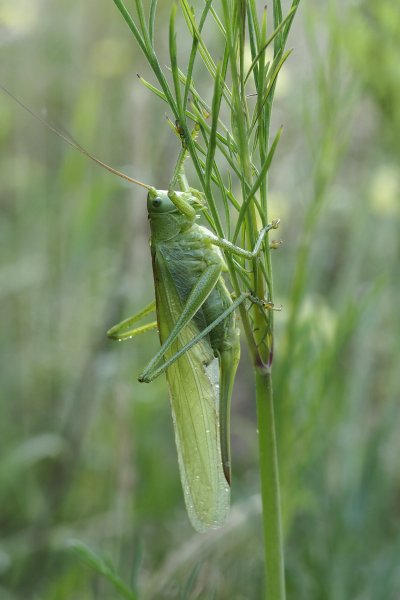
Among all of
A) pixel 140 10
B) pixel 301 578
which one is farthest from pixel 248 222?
pixel 301 578

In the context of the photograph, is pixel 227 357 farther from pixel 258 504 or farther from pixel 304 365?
pixel 258 504

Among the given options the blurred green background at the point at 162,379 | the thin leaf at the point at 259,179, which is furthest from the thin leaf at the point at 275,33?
the blurred green background at the point at 162,379

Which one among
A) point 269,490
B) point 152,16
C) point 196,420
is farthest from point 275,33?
point 196,420

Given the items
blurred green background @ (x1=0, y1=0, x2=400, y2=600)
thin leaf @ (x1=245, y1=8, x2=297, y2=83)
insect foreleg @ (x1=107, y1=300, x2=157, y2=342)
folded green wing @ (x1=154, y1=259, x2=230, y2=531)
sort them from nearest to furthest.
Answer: thin leaf @ (x1=245, y1=8, x2=297, y2=83)
folded green wing @ (x1=154, y1=259, x2=230, y2=531)
insect foreleg @ (x1=107, y1=300, x2=157, y2=342)
blurred green background @ (x1=0, y1=0, x2=400, y2=600)

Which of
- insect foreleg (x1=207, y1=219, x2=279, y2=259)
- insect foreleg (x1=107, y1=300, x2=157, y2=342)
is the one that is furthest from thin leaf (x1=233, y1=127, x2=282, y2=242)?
insect foreleg (x1=107, y1=300, x2=157, y2=342)

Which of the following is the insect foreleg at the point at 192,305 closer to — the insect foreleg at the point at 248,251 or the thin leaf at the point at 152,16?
the insect foreleg at the point at 248,251

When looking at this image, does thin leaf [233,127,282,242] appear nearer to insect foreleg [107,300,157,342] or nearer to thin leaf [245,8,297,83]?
thin leaf [245,8,297,83]
